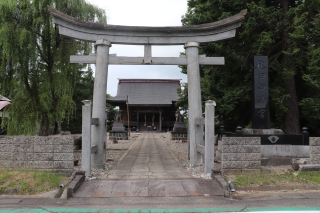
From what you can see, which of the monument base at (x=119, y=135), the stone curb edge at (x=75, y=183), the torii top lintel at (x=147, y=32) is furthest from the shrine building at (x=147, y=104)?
the stone curb edge at (x=75, y=183)

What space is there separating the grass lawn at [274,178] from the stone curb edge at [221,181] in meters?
0.32

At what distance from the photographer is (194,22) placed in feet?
33.7

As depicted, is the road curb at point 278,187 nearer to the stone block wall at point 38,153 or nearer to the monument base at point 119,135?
the stone block wall at point 38,153

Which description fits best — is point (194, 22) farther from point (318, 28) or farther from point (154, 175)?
point (154, 175)

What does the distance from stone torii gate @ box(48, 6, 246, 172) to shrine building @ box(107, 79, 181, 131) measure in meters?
18.5

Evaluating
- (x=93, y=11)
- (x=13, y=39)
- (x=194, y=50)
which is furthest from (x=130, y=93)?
(x=194, y=50)

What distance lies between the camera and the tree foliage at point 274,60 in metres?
8.30

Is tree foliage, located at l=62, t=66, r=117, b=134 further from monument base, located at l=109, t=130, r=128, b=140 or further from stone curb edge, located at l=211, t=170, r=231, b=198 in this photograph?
stone curb edge, located at l=211, t=170, r=231, b=198

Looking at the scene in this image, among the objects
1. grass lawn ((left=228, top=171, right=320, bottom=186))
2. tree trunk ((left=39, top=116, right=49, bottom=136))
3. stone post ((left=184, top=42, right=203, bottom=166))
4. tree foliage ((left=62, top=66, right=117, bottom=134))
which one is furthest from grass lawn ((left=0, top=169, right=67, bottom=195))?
tree foliage ((left=62, top=66, right=117, bottom=134))

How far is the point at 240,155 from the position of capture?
5430mm

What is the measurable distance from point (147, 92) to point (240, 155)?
83.8 feet

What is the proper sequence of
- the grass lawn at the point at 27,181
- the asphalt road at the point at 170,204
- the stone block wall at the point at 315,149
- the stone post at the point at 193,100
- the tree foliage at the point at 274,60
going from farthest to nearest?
the tree foliage at the point at 274,60, the stone post at the point at 193,100, the stone block wall at the point at 315,149, the grass lawn at the point at 27,181, the asphalt road at the point at 170,204

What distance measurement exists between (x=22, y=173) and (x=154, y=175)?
A: 3.02 meters

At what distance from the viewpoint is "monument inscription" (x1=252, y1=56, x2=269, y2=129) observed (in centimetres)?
775
